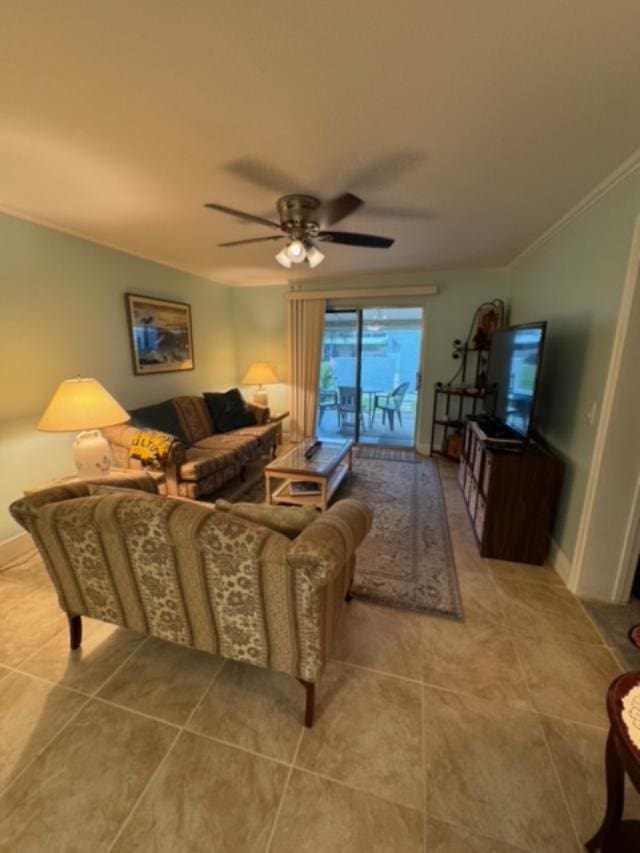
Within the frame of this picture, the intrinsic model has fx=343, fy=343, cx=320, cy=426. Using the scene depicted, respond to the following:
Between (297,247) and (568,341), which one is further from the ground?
(297,247)

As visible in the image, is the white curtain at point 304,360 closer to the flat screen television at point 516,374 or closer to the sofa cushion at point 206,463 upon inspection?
the sofa cushion at point 206,463

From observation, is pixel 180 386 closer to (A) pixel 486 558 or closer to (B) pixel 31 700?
(B) pixel 31 700

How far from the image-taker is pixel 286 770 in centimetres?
122

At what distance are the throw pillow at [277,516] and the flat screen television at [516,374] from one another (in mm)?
1763

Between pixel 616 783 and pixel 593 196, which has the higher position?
pixel 593 196

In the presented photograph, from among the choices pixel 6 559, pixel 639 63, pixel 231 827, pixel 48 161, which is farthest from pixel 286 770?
pixel 48 161

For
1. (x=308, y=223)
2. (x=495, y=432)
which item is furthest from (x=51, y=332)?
(x=495, y=432)

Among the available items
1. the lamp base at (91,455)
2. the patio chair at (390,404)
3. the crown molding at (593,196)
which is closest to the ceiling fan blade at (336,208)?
the crown molding at (593,196)

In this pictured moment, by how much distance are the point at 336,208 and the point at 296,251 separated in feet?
1.07

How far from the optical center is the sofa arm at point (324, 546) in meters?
1.09

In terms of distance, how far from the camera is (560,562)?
225cm

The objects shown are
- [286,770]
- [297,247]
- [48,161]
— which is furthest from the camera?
[297,247]

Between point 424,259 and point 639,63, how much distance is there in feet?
8.60

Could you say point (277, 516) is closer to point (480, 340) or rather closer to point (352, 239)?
point (352, 239)
